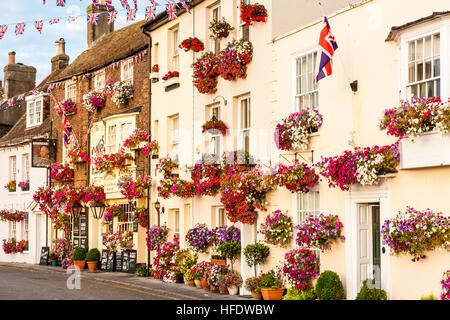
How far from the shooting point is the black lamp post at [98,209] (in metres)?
27.1

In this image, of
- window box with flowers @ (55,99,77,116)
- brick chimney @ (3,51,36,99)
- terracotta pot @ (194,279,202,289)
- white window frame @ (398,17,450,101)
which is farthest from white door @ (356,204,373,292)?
brick chimney @ (3,51,36,99)

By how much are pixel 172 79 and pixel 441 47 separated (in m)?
12.3

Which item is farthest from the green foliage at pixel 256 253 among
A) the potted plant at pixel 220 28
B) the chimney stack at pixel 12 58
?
the chimney stack at pixel 12 58

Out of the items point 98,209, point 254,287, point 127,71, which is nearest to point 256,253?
point 254,287

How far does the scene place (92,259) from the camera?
2739 centimetres

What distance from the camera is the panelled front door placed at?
14.7 meters

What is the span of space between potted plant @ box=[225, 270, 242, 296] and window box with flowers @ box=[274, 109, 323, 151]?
3.92 m

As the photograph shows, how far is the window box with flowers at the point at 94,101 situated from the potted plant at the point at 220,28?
30.7ft

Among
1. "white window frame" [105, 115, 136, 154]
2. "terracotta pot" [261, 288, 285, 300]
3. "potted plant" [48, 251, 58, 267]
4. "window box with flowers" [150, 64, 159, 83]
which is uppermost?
"window box with flowers" [150, 64, 159, 83]

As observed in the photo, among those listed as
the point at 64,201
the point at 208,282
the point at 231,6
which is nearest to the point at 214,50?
the point at 231,6

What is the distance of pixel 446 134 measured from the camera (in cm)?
1191

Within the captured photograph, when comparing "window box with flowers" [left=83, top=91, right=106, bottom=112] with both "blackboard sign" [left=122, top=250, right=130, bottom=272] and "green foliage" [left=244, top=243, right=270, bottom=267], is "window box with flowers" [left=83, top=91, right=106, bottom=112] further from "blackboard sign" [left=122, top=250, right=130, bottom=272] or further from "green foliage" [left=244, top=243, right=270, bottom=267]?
"green foliage" [left=244, top=243, right=270, bottom=267]

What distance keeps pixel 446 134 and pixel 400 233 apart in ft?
6.39

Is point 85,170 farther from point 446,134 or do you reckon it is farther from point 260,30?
point 446,134
